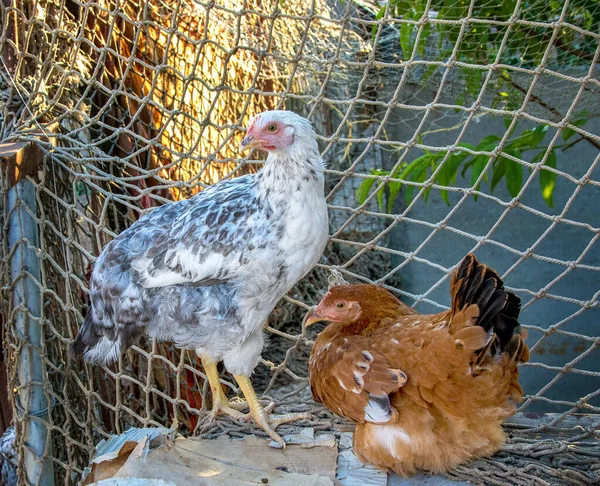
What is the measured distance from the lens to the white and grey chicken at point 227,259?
1.55 metres

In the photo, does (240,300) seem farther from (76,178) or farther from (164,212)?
(76,178)

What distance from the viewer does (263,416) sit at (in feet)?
5.87

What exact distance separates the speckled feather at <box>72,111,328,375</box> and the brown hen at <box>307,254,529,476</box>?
0.63 ft

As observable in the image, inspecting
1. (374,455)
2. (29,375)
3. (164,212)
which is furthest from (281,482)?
(29,375)

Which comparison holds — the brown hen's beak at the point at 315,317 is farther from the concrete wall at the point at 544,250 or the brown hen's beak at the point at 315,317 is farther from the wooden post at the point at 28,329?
the concrete wall at the point at 544,250

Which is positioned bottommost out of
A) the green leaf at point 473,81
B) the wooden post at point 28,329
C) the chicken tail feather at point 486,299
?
the wooden post at point 28,329

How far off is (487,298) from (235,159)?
3.28 ft

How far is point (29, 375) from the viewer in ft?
7.14

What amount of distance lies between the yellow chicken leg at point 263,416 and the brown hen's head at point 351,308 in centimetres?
32

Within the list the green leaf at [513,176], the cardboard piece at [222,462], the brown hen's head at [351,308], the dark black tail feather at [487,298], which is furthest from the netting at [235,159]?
the dark black tail feather at [487,298]

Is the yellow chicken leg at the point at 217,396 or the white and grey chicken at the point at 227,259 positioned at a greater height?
the white and grey chicken at the point at 227,259

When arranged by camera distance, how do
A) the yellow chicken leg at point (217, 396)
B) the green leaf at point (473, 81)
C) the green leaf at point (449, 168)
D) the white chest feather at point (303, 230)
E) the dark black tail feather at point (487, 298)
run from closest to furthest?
1. the dark black tail feather at point (487, 298)
2. the white chest feather at point (303, 230)
3. the yellow chicken leg at point (217, 396)
4. the green leaf at point (449, 168)
5. the green leaf at point (473, 81)

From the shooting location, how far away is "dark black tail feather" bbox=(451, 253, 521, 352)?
131cm

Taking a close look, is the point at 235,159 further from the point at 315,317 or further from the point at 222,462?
the point at 222,462
